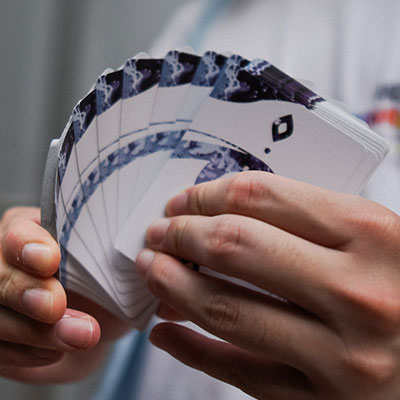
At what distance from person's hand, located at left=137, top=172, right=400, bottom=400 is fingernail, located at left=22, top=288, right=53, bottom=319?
11 cm

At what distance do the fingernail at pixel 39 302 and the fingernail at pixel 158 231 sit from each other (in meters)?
0.14

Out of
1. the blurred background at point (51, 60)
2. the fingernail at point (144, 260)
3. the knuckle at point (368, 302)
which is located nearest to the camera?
the knuckle at point (368, 302)

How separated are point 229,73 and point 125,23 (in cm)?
108

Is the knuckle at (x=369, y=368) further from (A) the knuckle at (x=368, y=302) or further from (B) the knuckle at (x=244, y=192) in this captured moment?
(B) the knuckle at (x=244, y=192)

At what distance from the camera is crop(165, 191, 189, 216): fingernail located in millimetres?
495

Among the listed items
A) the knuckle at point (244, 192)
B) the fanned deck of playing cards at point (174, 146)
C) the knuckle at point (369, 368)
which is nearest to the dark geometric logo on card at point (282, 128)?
the fanned deck of playing cards at point (174, 146)

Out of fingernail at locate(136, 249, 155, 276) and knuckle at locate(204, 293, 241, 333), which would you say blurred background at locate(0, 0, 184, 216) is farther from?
knuckle at locate(204, 293, 241, 333)

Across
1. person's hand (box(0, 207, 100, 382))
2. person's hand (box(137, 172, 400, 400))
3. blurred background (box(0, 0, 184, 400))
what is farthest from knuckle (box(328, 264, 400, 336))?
blurred background (box(0, 0, 184, 400))

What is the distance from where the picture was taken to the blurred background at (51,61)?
139 centimetres

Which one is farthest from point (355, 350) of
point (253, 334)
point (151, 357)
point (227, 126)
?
point (151, 357)

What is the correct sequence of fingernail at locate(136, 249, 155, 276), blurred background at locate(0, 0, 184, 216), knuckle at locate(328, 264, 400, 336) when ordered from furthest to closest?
blurred background at locate(0, 0, 184, 216) < fingernail at locate(136, 249, 155, 276) < knuckle at locate(328, 264, 400, 336)

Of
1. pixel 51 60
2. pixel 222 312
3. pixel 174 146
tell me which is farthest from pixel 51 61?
pixel 222 312

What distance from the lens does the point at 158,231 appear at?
50cm

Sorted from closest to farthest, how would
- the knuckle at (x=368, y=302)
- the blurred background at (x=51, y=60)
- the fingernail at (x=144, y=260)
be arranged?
the knuckle at (x=368, y=302)
the fingernail at (x=144, y=260)
the blurred background at (x=51, y=60)
